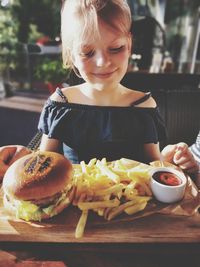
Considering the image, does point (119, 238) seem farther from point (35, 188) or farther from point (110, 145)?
point (110, 145)

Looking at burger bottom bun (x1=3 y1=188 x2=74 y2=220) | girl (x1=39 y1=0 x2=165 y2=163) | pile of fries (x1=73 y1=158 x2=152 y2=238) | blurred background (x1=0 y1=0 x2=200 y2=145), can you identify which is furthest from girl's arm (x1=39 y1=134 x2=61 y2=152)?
blurred background (x1=0 y1=0 x2=200 y2=145)

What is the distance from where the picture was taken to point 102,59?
1161 millimetres

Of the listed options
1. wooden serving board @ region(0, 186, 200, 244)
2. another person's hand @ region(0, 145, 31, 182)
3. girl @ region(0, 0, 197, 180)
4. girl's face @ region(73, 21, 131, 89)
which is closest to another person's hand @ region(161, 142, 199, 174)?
girl @ region(0, 0, 197, 180)

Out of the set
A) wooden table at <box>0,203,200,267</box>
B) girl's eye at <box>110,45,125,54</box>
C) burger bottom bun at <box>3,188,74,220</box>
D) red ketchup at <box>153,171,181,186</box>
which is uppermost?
girl's eye at <box>110,45,125,54</box>

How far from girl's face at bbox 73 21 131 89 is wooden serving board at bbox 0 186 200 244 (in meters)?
0.67

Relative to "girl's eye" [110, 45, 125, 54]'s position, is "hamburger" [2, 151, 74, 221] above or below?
below

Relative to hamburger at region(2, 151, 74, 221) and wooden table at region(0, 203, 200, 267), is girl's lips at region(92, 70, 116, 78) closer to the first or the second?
hamburger at region(2, 151, 74, 221)

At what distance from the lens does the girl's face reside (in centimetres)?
116

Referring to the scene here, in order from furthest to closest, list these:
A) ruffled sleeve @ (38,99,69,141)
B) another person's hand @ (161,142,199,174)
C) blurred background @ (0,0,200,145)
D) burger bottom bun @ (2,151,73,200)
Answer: blurred background @ (0,0,200,145) → ruffled sleeve @ (38,99,69,141) → another person's hand @ (161,142,199,174) → burger bottom bun @ (2,151,73,200)

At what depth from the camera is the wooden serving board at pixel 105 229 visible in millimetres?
938

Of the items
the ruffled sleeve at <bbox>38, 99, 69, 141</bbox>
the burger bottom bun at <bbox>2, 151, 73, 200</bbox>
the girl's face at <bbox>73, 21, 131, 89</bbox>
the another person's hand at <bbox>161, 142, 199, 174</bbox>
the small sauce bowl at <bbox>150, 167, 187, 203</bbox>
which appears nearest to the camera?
the burger bottom bun at <bbox>2, 151, 73, 200</bbox>

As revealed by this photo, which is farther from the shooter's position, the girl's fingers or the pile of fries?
the girl's fingers

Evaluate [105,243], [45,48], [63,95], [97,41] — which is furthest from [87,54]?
[45,48]

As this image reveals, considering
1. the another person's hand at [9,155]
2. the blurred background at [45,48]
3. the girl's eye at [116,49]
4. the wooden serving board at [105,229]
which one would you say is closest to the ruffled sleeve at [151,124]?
the girl's eye at [116,49]
